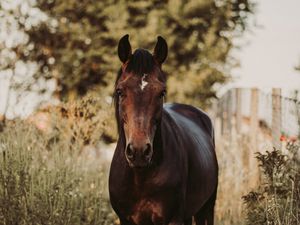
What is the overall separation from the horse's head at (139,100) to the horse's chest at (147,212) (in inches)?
22.5

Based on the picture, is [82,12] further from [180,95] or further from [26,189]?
[26,189]

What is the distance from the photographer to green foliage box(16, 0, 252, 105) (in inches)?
925

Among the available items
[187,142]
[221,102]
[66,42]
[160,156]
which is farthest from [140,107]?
[66,42]

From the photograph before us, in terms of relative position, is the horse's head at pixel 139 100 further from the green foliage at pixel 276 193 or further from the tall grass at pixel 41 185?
the tall grass at pixel 41 185

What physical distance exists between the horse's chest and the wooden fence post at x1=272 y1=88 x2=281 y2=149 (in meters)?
3.48

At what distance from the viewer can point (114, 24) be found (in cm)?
2406

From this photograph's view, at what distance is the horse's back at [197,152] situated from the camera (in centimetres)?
560

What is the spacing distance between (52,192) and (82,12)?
789 inches

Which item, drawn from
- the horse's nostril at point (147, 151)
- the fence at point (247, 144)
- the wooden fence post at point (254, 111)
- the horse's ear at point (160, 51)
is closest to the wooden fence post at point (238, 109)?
the fence at point (247, 144)

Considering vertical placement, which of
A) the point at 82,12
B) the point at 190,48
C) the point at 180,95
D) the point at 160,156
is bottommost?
the point at 160,156

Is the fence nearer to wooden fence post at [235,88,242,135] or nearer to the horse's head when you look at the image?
wooden fence post at [235,88,242,135]

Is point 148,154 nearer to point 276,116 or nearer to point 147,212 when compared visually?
point 147,212

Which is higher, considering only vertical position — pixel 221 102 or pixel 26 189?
pixel 221 102

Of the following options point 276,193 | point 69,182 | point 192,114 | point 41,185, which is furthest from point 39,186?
point 276,193
